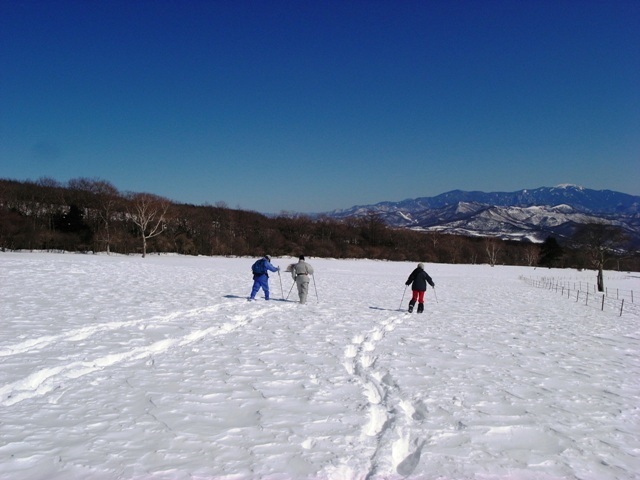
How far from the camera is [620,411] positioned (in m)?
6.64

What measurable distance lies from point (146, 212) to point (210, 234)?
17.3 metres

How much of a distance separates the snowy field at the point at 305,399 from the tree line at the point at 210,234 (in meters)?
41.9

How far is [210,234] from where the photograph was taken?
78.1 metres

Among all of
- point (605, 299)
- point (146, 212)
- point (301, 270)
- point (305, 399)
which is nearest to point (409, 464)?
point (305, 399)

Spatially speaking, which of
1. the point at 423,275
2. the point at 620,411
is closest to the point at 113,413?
the point at 620,411

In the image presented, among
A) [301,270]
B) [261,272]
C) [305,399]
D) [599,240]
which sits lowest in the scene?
[305,399]

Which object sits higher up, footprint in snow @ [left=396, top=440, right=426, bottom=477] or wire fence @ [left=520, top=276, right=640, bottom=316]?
footprint in snow @ [left=396, top=440, right=426, bottom=477]

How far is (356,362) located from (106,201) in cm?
6795

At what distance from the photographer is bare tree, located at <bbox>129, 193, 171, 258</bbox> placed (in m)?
57.3

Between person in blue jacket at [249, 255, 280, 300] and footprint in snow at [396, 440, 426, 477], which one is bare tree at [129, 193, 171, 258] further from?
footprint in snow at [396, 440, 426, 477]

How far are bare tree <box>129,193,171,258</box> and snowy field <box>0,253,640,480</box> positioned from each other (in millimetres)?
46350

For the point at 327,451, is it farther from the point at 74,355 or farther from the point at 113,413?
the point at 74,355

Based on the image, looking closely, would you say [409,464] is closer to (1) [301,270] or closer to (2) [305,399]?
(2) [305,399]

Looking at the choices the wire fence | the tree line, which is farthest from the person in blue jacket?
the tree line
